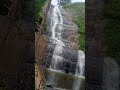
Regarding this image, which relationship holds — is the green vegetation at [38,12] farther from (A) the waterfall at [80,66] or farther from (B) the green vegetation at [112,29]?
(B) the green vegetation at [112,29]

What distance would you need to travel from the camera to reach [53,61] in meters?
17.9

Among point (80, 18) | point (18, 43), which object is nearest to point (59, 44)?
point (80, 18)

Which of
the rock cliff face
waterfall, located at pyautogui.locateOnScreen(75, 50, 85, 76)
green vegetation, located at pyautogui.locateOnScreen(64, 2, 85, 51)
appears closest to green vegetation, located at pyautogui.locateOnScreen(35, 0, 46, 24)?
waterfall, located at pyautogui.locateOnScreen(75, 50, 85, 76)

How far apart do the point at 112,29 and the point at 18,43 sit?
1810mm

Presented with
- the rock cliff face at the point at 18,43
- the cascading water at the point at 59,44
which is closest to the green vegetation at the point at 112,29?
the rock cliff face at the point at 18,43

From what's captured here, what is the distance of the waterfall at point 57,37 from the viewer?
17781mm

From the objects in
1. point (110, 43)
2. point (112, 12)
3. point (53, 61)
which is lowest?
point (53, 61)

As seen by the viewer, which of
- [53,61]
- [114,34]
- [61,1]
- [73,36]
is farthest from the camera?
[61,1]

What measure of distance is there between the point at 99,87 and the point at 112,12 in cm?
125

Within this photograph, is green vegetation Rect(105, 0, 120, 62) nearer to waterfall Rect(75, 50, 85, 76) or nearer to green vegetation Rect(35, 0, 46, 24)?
waterfall Rect(75, 50, 85, 76)

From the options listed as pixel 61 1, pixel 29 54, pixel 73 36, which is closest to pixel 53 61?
pixel 73 36

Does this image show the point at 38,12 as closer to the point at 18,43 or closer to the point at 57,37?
the point at 57,37

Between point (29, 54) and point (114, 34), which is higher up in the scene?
point (114, 34)

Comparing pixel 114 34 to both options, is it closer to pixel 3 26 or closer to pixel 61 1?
pixel 3 26
